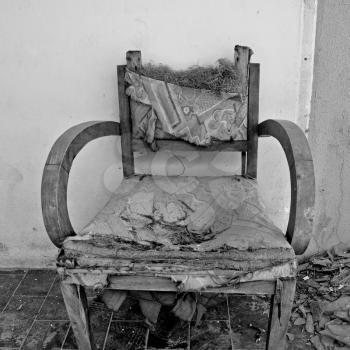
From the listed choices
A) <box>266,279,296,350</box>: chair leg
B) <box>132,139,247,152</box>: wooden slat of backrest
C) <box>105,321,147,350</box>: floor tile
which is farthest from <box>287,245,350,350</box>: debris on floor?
<box>132,139,247,152</box>: wooden slat of backrest

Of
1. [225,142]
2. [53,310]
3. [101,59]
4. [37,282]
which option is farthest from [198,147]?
[37,282]

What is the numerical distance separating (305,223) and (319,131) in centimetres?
85

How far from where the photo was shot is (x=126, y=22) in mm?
1813

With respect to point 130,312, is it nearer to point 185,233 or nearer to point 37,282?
point 37,282

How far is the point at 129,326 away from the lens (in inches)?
72.4

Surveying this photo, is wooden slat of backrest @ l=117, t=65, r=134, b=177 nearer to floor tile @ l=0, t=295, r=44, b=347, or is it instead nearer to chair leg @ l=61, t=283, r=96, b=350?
chair leg @ l=61, t=283, r=96, b=350

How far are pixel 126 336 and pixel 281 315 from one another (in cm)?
76

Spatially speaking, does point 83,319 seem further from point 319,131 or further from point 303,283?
point 319,131

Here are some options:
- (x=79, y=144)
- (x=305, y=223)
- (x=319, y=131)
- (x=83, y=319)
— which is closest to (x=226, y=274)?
(x=305, y=223)

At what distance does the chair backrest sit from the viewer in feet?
5.62

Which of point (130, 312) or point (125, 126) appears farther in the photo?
point (130, 312)

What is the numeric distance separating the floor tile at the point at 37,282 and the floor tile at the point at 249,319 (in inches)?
36.8

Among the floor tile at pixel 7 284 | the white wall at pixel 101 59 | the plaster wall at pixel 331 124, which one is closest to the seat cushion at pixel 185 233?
the white wall at pixel 101 59

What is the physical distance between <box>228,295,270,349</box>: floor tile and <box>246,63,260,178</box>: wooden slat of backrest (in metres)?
0.63
